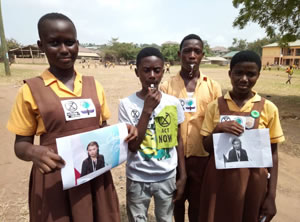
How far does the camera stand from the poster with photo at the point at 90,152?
1.23 metres

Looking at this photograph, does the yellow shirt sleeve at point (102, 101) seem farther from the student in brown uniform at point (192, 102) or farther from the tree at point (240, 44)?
the tree at point (240, 44)

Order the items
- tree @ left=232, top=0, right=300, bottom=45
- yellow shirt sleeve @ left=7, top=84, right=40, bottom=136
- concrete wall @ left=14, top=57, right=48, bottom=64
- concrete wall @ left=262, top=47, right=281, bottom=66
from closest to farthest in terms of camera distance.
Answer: yellow shirt sleeve @ left=7, top=84, right=40, bottom=136 → tree @ left=232, top=0, right=300, bottom=45 → concrete wall @ left=14, top=57, right=48, bottom=64 → concrete wall @ left=262, top=47, right=281, bottom=66

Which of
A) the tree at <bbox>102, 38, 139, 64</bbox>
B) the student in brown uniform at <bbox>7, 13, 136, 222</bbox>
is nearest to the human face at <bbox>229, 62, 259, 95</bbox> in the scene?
the student in brown uniform at <bbox>7, 13, 136, 222</bbox>

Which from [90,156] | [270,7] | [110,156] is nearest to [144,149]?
[110,156]

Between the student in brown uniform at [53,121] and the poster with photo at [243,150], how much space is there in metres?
0.88

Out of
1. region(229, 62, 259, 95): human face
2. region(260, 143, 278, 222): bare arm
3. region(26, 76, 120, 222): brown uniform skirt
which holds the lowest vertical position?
region(260, 143, 278, 222): bare arm

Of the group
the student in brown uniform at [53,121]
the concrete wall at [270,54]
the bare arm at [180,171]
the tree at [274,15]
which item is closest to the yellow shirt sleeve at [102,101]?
the student in brown uniform at [53,121]

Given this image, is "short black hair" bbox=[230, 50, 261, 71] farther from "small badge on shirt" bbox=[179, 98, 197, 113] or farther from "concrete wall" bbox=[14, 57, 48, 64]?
"concrete wall" bbox=[14, 57, 48, 64]

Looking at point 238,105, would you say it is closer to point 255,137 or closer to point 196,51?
point 255,137

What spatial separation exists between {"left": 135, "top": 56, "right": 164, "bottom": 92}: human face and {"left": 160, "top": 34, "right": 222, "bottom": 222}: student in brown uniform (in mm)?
399

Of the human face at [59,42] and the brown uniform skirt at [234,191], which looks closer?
the human face at [59,42]

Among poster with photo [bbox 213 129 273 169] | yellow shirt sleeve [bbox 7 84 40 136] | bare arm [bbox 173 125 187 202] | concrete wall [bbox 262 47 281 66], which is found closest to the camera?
yellow shirt sleeve [bbox 7 84 40 136]

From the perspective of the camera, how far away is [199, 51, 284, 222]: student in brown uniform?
1643 millimetres

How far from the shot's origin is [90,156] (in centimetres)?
132
